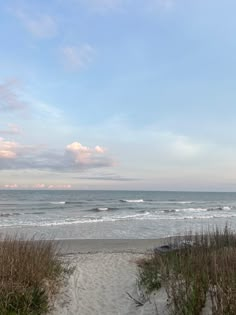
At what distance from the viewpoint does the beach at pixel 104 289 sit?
7.45 m

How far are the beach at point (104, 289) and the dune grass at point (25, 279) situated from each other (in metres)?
0.40

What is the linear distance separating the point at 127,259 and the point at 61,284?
4630 mm

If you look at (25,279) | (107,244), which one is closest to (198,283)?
(25,279)

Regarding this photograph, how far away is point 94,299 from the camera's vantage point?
8.30 metres

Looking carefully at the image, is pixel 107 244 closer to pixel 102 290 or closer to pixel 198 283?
pixel 102 290

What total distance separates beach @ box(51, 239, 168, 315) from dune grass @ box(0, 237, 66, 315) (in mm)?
396

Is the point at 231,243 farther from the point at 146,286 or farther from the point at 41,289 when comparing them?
the point at 41,289

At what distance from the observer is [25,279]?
22.9ft

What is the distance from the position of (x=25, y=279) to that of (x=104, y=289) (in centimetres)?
264

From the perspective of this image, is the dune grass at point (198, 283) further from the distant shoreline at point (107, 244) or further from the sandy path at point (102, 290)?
the distant shoreline at point (107, 244)

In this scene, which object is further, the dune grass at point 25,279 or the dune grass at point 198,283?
the dune grass at point 25,279

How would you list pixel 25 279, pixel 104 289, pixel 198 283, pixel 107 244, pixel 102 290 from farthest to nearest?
1. pixel 107 244
2. pixel 104 289
3. pixel 102 290
4. pixel 25 279
5. pixel 198 283

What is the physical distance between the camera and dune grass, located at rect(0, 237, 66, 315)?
6520 millimetres

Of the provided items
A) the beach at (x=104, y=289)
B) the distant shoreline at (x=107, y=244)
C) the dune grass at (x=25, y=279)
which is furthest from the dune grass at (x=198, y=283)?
the distant shoreline at (x=107, y=244)
